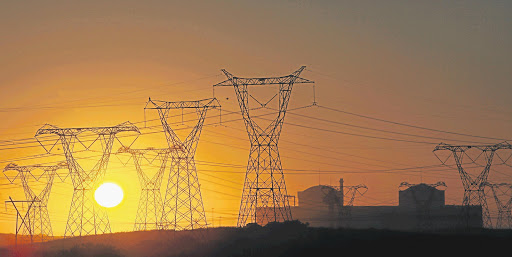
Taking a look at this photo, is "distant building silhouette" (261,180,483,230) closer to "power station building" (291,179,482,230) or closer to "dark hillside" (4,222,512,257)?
"power station building" (291,179,482,230)

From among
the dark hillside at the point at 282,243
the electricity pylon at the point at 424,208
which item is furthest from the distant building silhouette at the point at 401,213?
the dark hillside at the point at 282,243

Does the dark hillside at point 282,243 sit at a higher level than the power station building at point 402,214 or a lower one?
lower

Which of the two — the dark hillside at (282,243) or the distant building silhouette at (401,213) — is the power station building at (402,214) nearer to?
the distant building silhouette at (401,213)

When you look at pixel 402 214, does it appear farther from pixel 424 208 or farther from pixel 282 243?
Answer: pixel 282 243

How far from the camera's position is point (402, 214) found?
16950 centimetres

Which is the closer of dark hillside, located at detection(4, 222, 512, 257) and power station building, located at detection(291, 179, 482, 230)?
dark hillside, located at detection(4, 222, 512, 257)

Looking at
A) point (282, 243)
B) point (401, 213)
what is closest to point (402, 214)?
point (401, 213)

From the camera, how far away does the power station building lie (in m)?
157

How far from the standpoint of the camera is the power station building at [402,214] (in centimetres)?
15738

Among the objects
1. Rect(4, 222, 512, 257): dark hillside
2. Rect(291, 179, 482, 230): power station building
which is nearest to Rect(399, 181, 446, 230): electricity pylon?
Rect(291, 179, 482, 230): power station building

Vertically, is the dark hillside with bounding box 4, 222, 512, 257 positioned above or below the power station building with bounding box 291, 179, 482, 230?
below

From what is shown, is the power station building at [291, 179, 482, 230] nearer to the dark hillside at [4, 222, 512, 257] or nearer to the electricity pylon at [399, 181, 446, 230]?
the electricity pylon at [399, 181, 446, 230]

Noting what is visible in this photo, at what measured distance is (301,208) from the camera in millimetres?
199625

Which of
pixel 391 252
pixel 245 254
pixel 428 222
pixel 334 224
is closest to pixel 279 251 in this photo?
pixel 245 254
